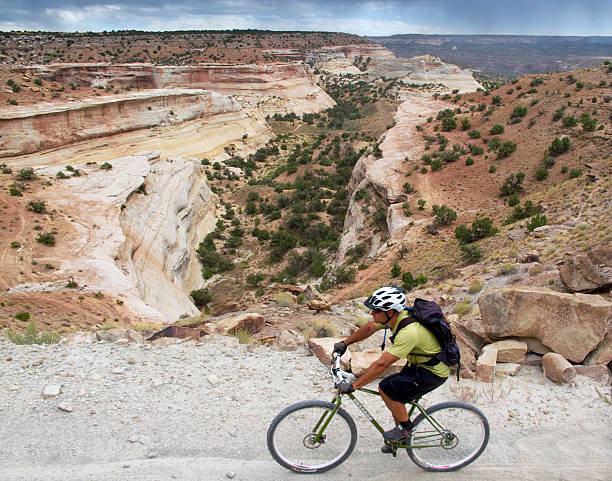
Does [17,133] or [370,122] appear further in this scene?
[370,122]

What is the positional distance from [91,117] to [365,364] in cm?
3651

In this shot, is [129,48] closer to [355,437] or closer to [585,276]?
[585,276]

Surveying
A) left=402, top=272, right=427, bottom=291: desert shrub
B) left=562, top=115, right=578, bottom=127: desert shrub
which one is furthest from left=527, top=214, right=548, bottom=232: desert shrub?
left=562, top=115, right=578, bottom=127: desert shrub

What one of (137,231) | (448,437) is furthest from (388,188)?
(448,437)

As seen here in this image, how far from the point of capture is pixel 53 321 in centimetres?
974

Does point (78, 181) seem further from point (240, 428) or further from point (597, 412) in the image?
point (597, 412)

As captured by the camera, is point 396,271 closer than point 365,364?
No

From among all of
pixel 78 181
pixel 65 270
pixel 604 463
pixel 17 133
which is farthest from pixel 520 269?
pixel 17 133

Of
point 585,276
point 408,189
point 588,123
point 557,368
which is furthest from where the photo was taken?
point 408,189

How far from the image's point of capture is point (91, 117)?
3303 cm

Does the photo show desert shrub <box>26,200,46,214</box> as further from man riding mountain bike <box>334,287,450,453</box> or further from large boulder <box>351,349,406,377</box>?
man riding mountain bike <box>334,287,450,453</box>

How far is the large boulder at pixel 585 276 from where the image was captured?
6.27 metres

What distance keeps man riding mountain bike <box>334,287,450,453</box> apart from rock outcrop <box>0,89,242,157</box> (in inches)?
1324

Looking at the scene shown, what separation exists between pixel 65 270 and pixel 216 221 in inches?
676
